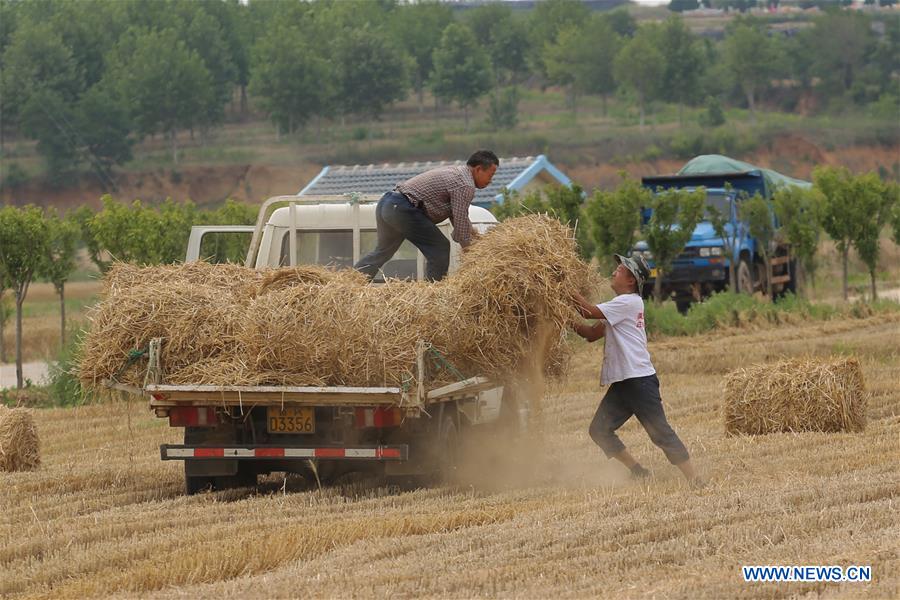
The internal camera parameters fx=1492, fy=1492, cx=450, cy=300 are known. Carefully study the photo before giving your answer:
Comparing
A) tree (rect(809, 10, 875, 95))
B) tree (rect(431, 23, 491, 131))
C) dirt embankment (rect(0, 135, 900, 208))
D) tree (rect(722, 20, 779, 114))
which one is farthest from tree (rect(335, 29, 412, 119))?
tree (rect(809, 10, 875, 95))

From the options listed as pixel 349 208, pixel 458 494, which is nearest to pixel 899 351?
pixel 349 208

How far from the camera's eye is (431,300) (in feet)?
35.2

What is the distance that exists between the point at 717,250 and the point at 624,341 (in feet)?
68.0

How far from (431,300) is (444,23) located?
11525cm

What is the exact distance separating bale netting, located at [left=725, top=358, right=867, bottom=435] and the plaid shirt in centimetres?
351

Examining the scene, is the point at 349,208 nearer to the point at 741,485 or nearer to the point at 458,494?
the point at 458,494

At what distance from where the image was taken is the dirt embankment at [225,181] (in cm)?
7994

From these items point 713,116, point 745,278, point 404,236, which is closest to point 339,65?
point 713,116

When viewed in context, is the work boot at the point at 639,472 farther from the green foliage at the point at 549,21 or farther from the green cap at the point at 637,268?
the green foliage at the point at 549,21

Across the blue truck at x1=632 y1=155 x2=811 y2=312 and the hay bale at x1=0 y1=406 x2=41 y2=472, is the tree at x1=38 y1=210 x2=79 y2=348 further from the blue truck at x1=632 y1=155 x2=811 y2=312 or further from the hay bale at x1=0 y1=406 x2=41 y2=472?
the hay bale at x1=0 y1=406 x2=41 y2=472

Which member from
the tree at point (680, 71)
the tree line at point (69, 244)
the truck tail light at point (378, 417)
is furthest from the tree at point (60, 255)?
the tree at point (680, 71)

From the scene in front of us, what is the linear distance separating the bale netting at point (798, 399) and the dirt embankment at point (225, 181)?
212 ft

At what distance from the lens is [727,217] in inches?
1236

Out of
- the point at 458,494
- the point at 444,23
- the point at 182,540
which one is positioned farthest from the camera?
the point at 444,23
